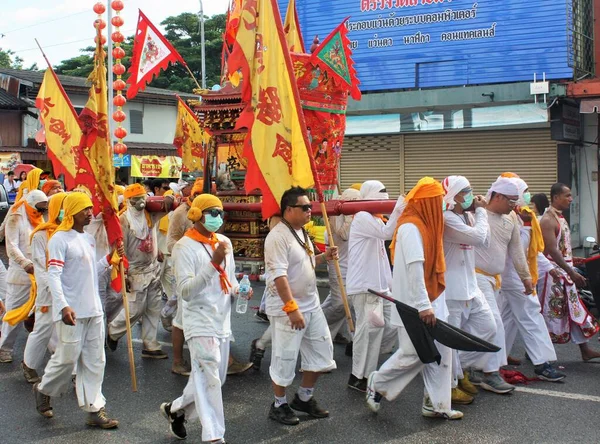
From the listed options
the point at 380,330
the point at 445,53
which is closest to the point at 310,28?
the point at 445,53

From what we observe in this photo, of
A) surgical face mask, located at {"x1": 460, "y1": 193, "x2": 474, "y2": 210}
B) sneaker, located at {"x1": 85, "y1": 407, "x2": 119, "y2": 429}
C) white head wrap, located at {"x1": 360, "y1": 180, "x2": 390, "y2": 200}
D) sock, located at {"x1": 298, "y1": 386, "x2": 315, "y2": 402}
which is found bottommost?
sneaker, located at {"x1": 85, "y1": 407, "x2": 119, "y2": 429}

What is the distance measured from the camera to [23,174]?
750 inches

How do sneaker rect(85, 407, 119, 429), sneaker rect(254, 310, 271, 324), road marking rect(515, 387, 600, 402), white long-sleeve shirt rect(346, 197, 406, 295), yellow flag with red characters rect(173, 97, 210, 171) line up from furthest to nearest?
yellow flag with red characters rect(173, 97, 210, 171), sneaker rect(254, 310, 271, 324), white long-sleeve shirt rect(346, 197, 406, 295), road marking rect(515, 387, 600, 402), sneaker rect(85, 407, 119, 429)

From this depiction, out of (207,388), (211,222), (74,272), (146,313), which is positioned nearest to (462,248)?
(211,222)

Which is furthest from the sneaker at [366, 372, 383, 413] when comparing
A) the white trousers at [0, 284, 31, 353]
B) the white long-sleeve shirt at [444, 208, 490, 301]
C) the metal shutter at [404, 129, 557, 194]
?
the metal shutter at [404, 129, 557, 194]

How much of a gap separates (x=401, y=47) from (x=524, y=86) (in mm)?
3413

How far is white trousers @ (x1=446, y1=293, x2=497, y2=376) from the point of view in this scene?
593 cm

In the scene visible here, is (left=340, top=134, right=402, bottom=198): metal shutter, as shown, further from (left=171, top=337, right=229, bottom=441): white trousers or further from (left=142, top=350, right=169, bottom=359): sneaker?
(left=171, top=337, right=229, bottom=441): white trousers

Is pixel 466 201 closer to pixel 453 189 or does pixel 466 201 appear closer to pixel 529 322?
pixel 453 189

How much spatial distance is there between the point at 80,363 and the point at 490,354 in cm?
322

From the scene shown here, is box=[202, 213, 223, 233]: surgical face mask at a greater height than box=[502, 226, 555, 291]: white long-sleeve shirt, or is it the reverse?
box=[202, 213, 223, 233]: surgical face mask

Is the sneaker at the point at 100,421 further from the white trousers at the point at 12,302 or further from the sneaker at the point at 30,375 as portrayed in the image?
the white trousers at the point at 12,302

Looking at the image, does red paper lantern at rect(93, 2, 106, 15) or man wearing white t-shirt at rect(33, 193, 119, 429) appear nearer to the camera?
man wearing white t-shirt at rect(33, 193, 119, 429)

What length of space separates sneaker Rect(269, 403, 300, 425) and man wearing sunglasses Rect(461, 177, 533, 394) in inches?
61.8
